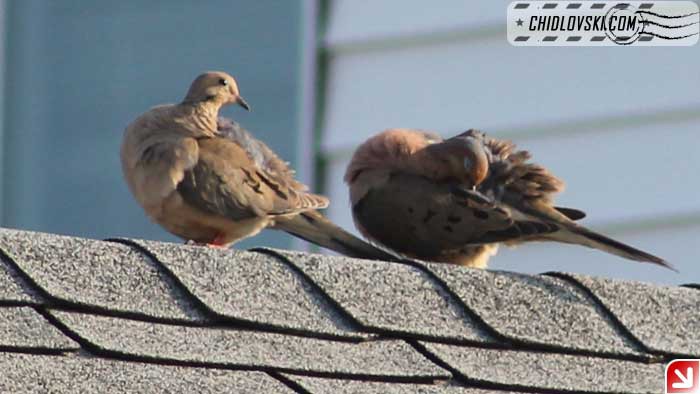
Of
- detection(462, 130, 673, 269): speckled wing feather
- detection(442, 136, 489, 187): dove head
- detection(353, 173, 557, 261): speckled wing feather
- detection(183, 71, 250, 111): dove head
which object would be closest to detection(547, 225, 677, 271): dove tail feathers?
detection(462, 130, 673, 269): speckled wing feather

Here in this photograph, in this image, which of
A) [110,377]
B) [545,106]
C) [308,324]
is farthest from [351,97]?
[110,377]

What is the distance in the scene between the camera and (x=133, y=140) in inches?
220

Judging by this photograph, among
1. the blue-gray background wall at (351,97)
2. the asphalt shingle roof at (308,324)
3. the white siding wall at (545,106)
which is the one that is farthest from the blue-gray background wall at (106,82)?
the asphalt shingle roof at (308,324)

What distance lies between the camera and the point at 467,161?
18.0 ft

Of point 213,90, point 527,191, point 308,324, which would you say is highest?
point 213,90

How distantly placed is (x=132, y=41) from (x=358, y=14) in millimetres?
999

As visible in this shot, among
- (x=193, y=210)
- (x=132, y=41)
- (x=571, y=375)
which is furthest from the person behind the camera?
(x=132, y=41)

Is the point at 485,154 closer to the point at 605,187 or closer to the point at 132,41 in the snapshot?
the point at 605,187

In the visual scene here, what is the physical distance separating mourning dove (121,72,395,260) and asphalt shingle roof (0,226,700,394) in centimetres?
141

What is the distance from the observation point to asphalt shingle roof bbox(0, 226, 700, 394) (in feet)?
11.2

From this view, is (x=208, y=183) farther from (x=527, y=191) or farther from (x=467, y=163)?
(x=527, y=191)

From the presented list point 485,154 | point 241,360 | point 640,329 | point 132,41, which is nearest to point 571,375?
point 640,329

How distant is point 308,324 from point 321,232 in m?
2.05

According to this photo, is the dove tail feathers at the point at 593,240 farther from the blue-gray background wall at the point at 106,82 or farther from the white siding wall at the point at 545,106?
the blue-gray background wall at the point at 106,82
